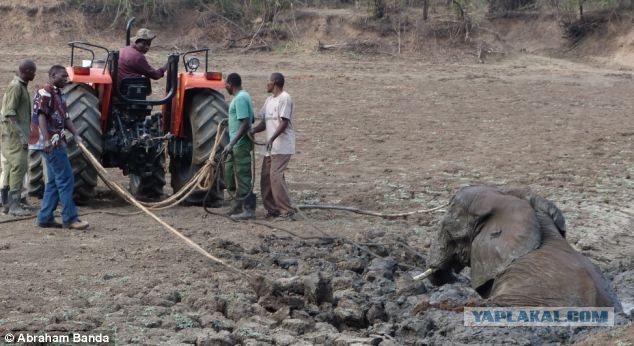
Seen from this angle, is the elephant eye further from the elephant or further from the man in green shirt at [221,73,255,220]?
the man in green shirt at [221,73,255,220]

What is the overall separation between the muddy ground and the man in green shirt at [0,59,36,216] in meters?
0.62

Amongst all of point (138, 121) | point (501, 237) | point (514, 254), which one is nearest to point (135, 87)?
point (138, 121)

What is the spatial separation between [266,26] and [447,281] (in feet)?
61.3

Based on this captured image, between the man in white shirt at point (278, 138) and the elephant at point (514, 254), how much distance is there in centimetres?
302

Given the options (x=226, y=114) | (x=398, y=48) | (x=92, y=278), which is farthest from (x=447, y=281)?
(x=398, y=48)

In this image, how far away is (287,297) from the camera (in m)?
7.61

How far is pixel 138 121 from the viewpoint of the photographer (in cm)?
1141

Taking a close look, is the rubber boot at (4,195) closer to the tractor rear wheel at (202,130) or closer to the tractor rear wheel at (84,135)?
the tractor rear wheel at (84,135)

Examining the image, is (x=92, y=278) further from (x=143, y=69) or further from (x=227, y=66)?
(x=227, y=66)

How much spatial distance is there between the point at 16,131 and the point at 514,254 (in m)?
5.35

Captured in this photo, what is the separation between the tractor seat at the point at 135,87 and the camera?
11.1 meters

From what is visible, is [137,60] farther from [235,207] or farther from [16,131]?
[235,207]

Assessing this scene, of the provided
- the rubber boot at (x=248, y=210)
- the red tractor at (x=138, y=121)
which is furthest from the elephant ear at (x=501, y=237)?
the red tractor at (x=138, y=121)

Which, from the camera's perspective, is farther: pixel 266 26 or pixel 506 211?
pixel 266 26
